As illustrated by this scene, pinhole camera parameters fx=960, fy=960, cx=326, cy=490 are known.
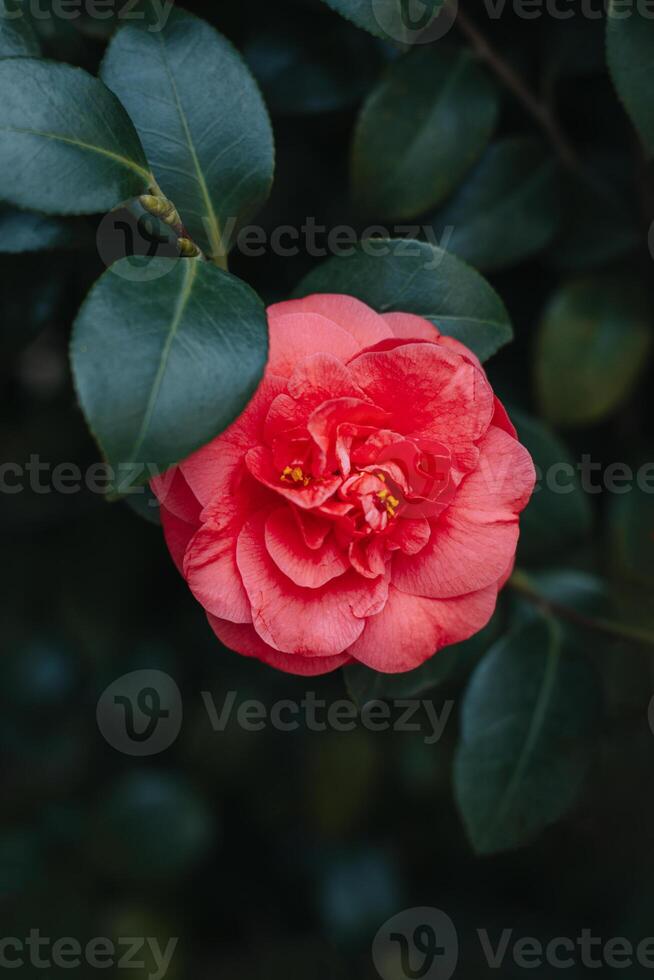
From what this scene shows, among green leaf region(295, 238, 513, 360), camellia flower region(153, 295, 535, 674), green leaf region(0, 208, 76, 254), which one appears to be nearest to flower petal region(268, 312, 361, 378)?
camellia flower region(153, 295, 535, 674)

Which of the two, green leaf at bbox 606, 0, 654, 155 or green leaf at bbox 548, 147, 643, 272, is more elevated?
green leaf at bbox 606, 0, 654, 155

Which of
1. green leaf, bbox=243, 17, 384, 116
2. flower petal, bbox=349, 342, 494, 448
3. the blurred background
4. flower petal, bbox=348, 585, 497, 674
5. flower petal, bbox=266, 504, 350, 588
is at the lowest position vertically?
the blurred background

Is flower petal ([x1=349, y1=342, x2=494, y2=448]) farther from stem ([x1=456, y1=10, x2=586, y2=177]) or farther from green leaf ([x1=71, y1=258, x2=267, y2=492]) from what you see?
stem ([x1=456, y1=10, x2=586, y2=177])

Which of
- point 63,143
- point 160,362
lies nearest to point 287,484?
point 160,362

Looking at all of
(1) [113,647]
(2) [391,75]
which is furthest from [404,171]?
(1) [113,647]

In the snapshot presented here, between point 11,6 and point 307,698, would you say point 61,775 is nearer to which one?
point 307,698

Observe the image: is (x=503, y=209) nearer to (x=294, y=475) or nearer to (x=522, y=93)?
(x=522, y=93)

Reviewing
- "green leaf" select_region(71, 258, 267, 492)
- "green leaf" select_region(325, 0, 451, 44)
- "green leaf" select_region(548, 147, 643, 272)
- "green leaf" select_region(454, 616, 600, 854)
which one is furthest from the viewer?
"green leaf" select_region(548, 147, 643, 272)
